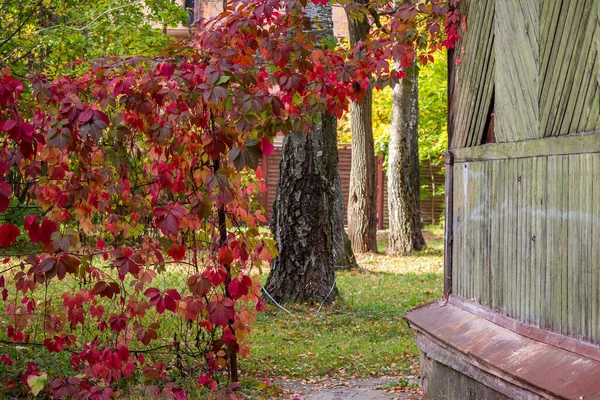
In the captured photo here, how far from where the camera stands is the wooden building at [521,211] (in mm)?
4859

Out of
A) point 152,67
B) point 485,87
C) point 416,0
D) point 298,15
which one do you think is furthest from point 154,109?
point 416,0

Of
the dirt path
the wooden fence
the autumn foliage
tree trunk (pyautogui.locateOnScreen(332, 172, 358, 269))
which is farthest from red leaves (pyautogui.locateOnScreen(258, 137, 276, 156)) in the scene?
the wooden fence

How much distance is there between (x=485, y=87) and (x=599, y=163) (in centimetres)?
188

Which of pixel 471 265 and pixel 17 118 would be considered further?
pixel 471 265

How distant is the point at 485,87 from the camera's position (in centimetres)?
643

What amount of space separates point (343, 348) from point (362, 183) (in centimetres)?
1069

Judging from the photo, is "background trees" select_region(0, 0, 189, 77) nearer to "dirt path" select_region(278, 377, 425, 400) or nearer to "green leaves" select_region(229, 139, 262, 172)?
"dirt path" select_region(278, 377, 425, 400)

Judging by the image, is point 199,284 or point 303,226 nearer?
point 199,284

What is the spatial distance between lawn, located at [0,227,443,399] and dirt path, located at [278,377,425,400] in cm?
19

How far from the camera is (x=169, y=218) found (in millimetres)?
5160

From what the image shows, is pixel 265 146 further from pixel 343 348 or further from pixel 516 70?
pixel 343 348

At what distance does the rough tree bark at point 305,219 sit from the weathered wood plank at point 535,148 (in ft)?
15.9

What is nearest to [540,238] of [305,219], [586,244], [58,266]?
[586,244]

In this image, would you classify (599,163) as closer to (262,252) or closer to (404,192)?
(262,252)
